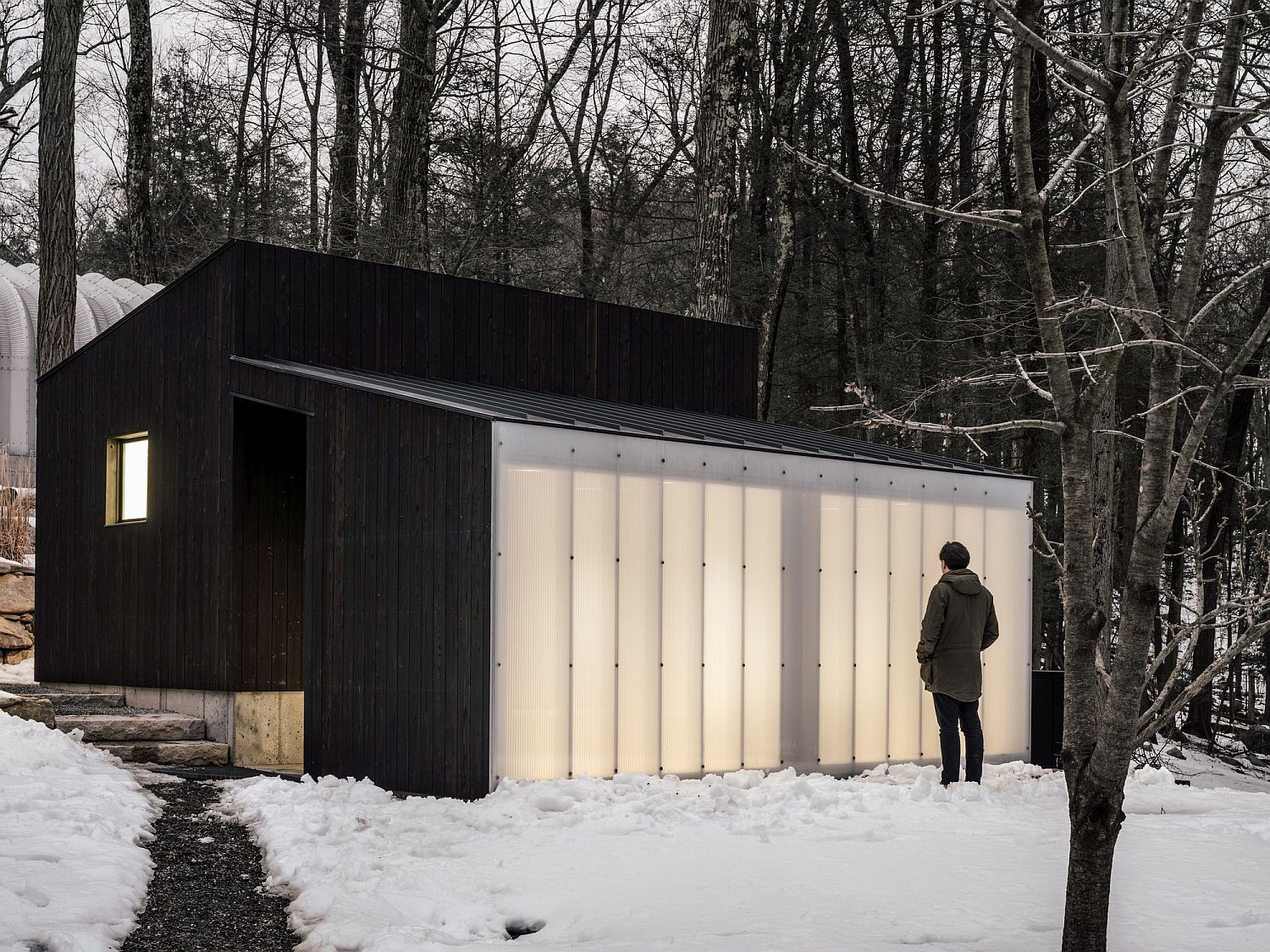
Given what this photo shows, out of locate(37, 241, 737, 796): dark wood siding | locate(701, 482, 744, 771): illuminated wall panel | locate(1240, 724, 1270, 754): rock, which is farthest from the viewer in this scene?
locate(1240, 724, 1270, 754): rock

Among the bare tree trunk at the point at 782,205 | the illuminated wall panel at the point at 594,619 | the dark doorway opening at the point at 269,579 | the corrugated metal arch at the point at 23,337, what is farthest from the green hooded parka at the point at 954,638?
the corrugated metal arch at the point at 23,337

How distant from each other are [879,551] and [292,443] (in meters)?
4.94

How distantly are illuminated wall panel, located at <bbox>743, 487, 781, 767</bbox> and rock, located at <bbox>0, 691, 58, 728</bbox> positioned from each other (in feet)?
17.1

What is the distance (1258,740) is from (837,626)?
1335cm

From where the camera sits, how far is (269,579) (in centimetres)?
1130

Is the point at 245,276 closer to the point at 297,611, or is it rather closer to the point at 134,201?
the point at 297,611

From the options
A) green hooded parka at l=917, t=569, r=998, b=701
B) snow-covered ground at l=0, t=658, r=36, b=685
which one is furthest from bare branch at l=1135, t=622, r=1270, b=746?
snow-covered ground at l=0, t=658, r=36, b=685

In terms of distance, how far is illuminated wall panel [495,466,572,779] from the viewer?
8438 millimetres

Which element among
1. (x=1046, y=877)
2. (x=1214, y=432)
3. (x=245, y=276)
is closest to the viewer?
(x=1046, y=877)

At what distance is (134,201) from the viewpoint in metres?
21.8

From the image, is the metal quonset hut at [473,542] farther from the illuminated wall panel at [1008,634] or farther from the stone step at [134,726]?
the stone step at [134,726]

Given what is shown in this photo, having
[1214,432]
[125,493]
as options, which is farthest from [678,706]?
[1214,432]

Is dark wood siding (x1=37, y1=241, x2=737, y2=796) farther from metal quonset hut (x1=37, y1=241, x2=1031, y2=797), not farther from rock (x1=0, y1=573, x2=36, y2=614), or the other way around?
rock (x1=0, y1=573, x2=36, y2=614)

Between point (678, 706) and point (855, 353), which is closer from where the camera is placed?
point (678, 706)
